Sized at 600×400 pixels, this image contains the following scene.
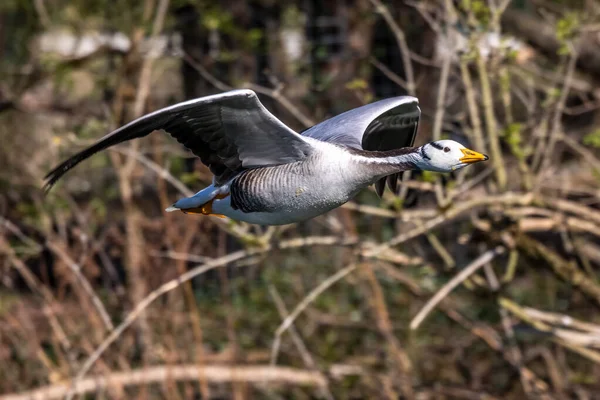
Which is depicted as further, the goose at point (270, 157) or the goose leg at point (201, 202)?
the goose leg at point (201, 202)

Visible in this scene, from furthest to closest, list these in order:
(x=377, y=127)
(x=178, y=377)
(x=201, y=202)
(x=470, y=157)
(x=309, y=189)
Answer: (x=178, y=377) → (x=377, y=127) → (x=201, y=202) → (x=309, y=189) → (x=470, y=157)

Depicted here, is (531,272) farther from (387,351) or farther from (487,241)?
(487,241)

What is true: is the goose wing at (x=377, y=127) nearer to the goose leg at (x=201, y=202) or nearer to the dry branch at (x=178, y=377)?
the goose leg at (x=201, y=202)

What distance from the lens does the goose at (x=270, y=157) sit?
2791mm

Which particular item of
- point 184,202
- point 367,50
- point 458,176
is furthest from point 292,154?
point 367,50

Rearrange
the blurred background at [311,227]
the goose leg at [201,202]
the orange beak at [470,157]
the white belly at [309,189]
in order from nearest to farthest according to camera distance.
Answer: the orange beak at [470,157] → the white belly at [309,189] → the goose leg at [201,202] → the blurred background at [311,227]

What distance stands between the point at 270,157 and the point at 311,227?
433 cm

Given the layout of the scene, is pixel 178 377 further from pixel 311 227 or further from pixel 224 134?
pixel 224 134

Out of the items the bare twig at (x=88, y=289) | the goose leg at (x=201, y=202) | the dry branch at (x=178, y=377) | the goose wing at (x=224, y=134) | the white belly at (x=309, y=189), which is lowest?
the dry branch at (x=178, y=377)

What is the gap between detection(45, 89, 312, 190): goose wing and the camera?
2770 millimetres

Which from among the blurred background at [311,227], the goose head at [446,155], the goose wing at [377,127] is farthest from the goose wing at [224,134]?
the blurred background at [311,227]

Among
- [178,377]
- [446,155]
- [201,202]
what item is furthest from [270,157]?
[178,377]

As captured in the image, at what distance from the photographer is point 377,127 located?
3.68m

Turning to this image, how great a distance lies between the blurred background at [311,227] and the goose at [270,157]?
2.71 feet
